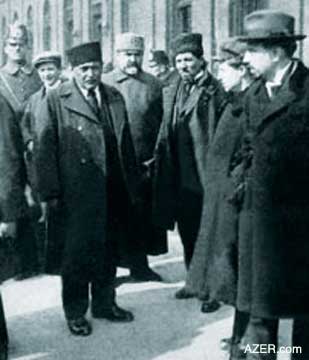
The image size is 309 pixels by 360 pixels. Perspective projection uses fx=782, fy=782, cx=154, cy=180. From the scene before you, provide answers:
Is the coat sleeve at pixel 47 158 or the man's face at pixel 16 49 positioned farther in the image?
the man's face at pixel 16 49

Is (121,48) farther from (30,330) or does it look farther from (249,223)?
(249,223)

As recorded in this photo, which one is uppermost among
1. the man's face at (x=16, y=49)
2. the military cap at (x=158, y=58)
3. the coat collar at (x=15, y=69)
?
the man's face at (x=16, y=49)

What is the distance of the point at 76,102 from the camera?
543cm

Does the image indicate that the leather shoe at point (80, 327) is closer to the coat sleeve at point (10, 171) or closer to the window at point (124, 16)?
the coat sleeve at point (10, 171)

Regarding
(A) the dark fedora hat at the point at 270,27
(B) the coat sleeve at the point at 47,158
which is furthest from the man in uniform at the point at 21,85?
(A) the dark fedora hat at the point at 270,27

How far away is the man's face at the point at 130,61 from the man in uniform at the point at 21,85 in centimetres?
90

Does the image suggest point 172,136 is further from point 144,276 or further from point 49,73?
point 49,73

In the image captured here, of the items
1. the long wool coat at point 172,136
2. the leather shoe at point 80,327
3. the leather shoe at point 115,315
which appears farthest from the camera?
the long wool coat at point 172,136

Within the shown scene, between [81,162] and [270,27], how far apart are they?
1854 millimetres

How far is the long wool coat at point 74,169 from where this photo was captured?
211 inches

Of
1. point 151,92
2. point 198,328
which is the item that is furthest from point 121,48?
point 198,328

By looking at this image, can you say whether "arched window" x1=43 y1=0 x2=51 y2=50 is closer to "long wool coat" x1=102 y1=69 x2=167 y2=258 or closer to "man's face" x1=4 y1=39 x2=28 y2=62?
"man's face" x1=4 y1=39 x2=28 y2=62

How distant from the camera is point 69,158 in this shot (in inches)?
213

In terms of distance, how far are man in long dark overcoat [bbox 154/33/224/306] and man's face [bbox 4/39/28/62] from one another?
1767 mm
